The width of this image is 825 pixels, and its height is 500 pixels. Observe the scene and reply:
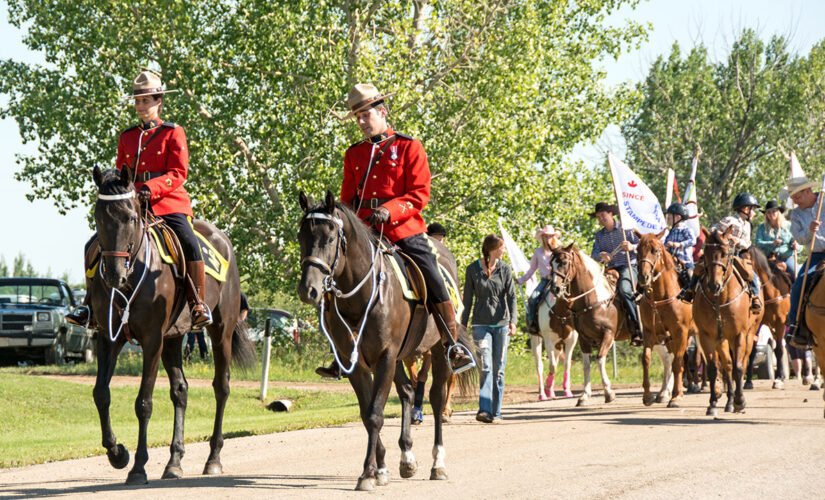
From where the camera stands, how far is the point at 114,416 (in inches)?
685

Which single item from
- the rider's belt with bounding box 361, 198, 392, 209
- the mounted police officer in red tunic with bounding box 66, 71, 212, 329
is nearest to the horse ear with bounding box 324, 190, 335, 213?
the rider's belt with bounding box 361, 198, 392, 209

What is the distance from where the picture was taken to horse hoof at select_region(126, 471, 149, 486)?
8.77 metres

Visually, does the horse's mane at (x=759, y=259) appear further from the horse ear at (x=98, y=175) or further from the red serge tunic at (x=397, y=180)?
the horse ear at (x=98, y=175)

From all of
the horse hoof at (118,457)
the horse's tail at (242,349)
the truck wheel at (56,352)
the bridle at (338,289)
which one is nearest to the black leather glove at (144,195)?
the bridle at (338,289)

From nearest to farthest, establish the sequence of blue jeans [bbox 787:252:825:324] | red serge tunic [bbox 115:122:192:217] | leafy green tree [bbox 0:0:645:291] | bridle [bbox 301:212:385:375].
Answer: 1. bridle [bbox 301:212:385:375]
2. red serge tunic [bbox 115:122:192:217]
3. blue jeans [bbox 787:252:825:324]
4. leafy green tree [bbox 0:0:645:291]

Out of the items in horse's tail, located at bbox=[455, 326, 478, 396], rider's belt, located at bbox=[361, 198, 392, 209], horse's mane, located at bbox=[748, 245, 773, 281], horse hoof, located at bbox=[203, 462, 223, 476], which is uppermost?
horse's mane, located at bbox=[748, 245, 773, 281]

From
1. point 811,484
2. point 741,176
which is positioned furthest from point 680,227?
point 741,176

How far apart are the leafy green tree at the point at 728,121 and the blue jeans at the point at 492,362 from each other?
115ft

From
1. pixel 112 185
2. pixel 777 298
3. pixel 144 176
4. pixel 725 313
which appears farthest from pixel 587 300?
pixel 112 185

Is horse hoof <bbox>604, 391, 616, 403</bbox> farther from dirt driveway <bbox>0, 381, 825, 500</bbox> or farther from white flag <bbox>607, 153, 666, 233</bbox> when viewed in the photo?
white flag <bbox>607, 153, 666, 233</bbox>

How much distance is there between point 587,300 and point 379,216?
31.2 ft

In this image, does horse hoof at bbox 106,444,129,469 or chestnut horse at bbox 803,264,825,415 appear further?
chestnut horse at bbox 803,264,825,415

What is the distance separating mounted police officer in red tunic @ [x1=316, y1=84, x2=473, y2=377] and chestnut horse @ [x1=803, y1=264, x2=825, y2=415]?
17.2ft

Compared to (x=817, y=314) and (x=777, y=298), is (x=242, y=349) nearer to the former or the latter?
(x=817, y=314)
